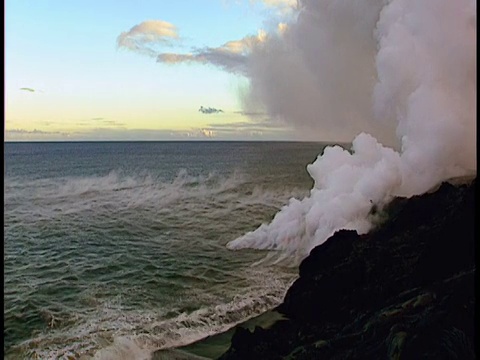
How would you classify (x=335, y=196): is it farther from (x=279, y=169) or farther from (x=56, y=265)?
(x=56, y=265)

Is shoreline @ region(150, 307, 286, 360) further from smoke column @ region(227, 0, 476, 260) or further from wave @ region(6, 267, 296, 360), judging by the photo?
smoke column @ region(227, 0, 476, 260)

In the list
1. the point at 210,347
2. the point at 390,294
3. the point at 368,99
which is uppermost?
the point at 368,99

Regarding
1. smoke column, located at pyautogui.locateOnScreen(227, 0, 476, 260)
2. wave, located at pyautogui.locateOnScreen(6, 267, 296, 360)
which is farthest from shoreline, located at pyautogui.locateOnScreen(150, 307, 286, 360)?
smoke column, located at pyautogui.locateOnScreen(227, 0, 476, 260)

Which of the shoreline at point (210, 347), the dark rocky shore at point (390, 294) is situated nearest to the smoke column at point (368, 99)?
the dark rocky shore at point (390, 294)

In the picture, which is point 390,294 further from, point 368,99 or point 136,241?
point 136,241

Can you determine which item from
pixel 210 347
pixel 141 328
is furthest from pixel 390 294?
pixel 141 328

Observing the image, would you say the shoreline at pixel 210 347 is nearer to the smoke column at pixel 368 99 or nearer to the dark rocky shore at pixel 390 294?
the dark rocky shore at pixel 390 294
